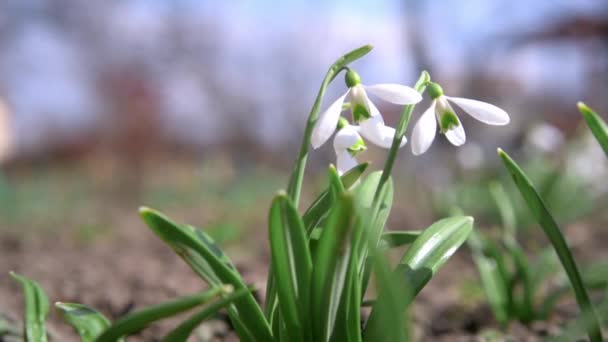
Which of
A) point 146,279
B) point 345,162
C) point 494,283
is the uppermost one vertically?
point 345,162

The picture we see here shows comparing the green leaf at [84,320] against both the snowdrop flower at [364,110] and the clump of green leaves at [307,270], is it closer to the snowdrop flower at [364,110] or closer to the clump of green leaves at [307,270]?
the clump of green leaves at [307,270]

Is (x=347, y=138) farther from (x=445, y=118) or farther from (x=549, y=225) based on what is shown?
(x=549, y=225)

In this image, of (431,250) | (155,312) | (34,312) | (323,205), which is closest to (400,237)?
(431,250)

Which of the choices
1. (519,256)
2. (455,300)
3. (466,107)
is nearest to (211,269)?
(466,107)

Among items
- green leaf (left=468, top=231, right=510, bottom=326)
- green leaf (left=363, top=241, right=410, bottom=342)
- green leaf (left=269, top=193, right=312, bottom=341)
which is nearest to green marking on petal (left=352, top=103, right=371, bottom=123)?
green leaf (left=269, top=193, right=312, bottom=341)

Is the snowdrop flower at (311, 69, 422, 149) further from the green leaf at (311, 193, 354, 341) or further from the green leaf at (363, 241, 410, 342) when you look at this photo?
the green leaf at (363, 241, 410, 342)

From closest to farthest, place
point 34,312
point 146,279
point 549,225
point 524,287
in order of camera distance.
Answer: point 549,225, point 34,312, point 524,287, point 146,279
